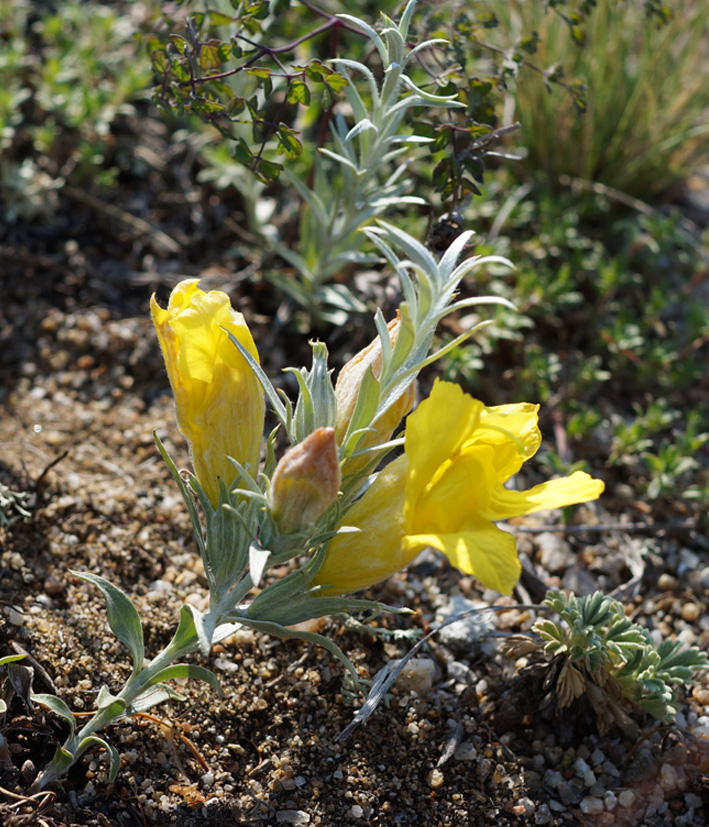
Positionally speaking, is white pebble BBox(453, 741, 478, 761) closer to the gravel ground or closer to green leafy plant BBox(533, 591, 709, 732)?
the gravel ground

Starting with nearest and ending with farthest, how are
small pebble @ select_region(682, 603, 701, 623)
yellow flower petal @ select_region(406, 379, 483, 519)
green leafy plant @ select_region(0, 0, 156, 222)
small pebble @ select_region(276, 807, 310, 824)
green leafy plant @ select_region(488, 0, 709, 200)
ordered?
1. yellow flower petal @ select_region(406, 379, 483, 519)
2. small pebble @ select_region(276, 807, 310, 824)
3. small pebble @ select_region(682, 603, 701, 623)
4. green leafy plant @ select_region(0, 0, 156, 222)
5. green leafy plant @ select_region(488, 0, 709, 200)

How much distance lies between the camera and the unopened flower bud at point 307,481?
4.83 feet

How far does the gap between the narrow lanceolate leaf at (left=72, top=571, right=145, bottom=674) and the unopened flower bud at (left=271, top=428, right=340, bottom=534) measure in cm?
43

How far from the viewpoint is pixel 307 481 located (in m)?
1.48

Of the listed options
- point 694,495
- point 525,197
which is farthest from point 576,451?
point 525,197

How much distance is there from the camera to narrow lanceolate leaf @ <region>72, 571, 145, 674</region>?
5.63ft

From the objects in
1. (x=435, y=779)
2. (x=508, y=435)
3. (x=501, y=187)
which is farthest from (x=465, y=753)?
(x=501, y=187)

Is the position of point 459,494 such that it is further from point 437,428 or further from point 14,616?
point 14,616

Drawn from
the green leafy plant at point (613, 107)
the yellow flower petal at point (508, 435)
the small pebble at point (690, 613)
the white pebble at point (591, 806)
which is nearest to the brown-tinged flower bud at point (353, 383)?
the yellow flower petal at point (508, 435)

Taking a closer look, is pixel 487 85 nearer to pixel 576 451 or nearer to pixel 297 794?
pixel 576 451

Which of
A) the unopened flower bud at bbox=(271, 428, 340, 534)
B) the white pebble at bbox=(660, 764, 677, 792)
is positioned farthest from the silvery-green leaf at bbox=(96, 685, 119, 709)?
the white pebble at bbox=(660, 764, 677, 792)

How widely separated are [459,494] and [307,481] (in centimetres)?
29

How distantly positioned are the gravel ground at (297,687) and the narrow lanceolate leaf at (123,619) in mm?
277

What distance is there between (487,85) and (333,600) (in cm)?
147
